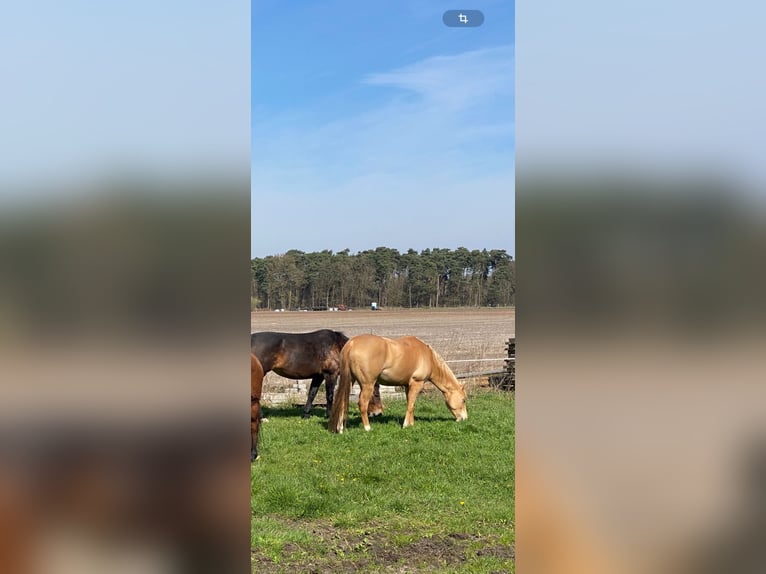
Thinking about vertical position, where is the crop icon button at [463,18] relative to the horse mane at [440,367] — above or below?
above

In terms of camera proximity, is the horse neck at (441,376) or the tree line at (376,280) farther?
the horse neck at (441,376)

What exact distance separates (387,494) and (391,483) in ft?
0.65

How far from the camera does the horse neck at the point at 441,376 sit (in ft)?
16.8

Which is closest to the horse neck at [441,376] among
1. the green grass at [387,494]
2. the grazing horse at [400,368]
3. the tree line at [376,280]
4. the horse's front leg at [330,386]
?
the grazing horse at [400,368]

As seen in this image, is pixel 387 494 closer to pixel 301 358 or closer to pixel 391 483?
pixel 391 483

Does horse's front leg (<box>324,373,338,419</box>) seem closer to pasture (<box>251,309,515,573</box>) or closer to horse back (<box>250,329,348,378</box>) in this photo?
horse back (<box>250,329,348,378</box>)

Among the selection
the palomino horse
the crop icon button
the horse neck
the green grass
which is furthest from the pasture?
the crop icon button

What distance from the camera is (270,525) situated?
268cm

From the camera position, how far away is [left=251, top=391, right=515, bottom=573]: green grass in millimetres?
2273

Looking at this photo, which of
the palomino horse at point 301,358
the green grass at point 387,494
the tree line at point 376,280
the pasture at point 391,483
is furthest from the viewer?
the palomino horse at point 301,358

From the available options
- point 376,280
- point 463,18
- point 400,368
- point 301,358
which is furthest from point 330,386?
point 463,18

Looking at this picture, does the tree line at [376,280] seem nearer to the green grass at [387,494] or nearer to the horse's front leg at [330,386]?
the green grass at [387,494]
